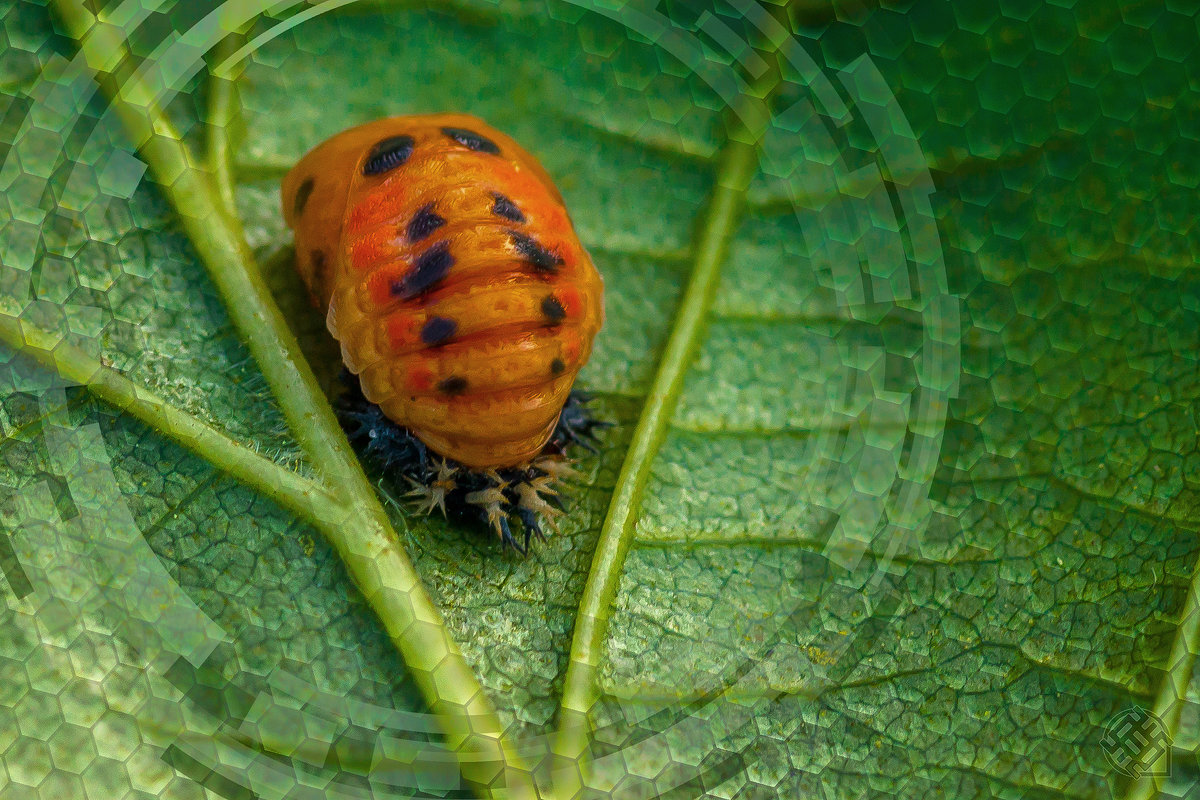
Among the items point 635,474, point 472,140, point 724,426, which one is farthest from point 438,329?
Answer: point 724,426

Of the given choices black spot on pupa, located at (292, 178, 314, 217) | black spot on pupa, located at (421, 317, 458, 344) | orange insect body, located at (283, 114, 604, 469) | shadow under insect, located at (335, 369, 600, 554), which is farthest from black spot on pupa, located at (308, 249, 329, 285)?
black spot on pupa, located at (421, 317, 458, 344)

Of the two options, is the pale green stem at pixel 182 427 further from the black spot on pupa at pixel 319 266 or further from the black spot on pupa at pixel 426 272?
the black spot on pupa at pixel 426 272

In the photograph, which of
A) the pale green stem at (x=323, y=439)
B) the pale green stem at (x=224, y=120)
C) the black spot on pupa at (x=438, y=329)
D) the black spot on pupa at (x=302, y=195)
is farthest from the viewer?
the pale green stem at (x=224, y=120)

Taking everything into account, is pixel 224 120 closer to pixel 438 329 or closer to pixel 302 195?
pixel 302 195

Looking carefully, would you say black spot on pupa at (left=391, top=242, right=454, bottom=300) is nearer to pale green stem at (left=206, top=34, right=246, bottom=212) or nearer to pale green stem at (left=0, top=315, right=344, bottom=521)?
pale green stem at (left=0, top=315, right=344, bottom=521)

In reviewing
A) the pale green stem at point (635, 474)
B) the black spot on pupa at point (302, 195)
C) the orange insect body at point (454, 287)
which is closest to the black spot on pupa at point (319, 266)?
the orange insect body at point (454, 287)

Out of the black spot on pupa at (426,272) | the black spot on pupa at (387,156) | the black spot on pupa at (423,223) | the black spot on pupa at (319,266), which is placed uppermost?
the black spot on pupa at (387,156)
